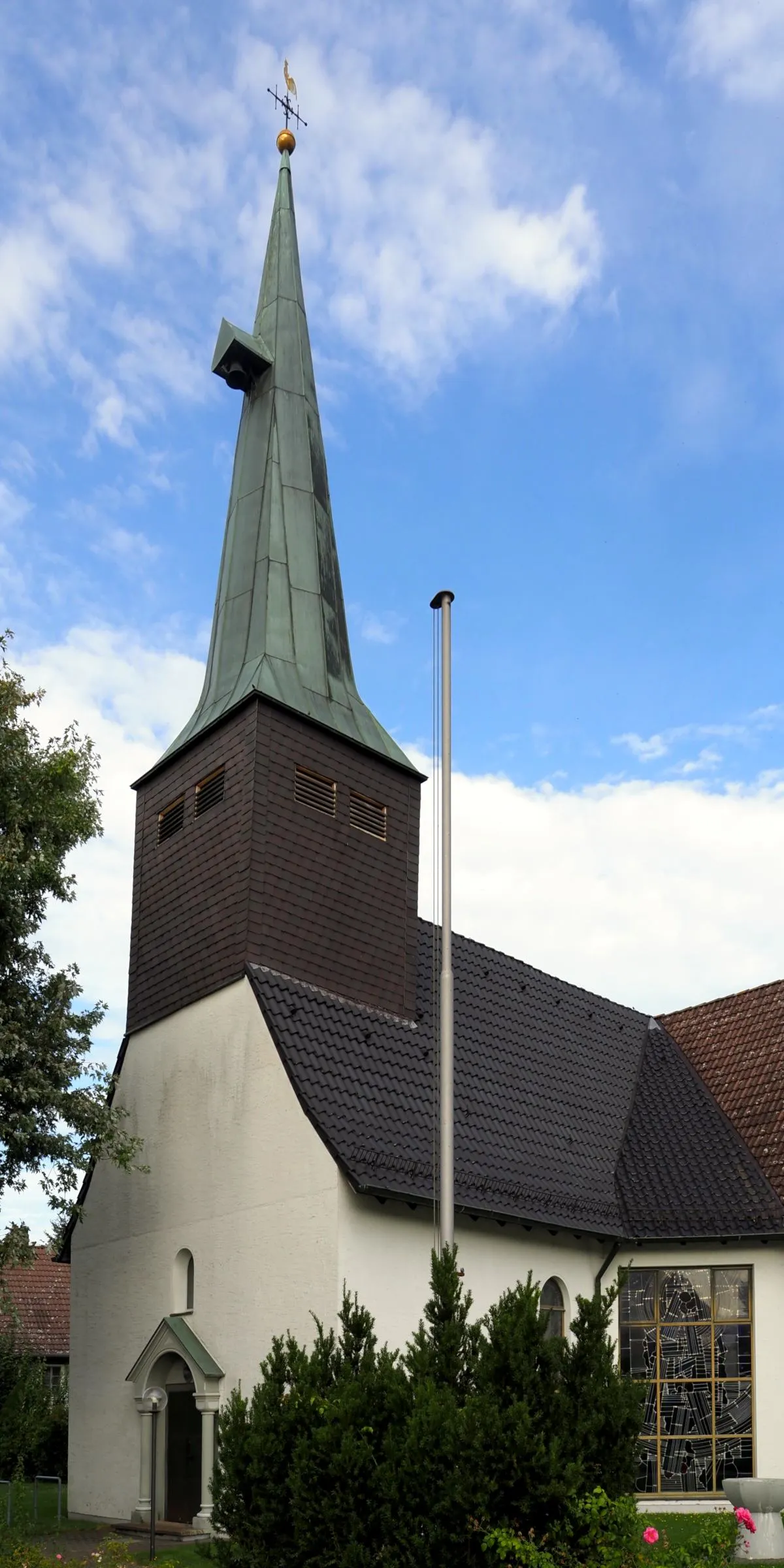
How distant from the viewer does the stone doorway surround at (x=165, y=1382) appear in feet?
64.3

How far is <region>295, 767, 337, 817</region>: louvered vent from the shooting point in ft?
74.4

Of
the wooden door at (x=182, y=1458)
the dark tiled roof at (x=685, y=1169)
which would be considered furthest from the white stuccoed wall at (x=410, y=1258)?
the wooden door at (x=182, y=1458)

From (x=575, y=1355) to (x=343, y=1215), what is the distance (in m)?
6.03

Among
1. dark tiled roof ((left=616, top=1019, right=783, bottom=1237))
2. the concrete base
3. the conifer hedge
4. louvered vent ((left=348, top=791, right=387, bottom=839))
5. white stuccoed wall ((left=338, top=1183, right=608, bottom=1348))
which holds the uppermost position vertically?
louvered vent ((left=348, top=791, right=387, bottom=839))

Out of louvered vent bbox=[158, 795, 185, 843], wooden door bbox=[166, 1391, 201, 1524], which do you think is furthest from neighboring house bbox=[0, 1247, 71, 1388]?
louvered vent bbox=[158, 795, 185, 843]

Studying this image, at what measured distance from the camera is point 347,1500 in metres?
12.9

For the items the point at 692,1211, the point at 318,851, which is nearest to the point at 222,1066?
the point at 318,851

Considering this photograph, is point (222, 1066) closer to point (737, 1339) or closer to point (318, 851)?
point (318, 851)

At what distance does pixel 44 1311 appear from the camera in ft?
130

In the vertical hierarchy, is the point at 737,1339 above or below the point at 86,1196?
below

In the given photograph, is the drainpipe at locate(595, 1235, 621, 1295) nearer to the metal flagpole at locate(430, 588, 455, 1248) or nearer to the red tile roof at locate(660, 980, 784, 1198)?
the red tile roof at locate(660, 980, 784, 1198)

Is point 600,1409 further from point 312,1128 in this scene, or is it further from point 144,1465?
point 144,1465

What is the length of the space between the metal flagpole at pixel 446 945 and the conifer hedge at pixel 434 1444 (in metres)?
1.26

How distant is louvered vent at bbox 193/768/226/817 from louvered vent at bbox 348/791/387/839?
6.66 ft
